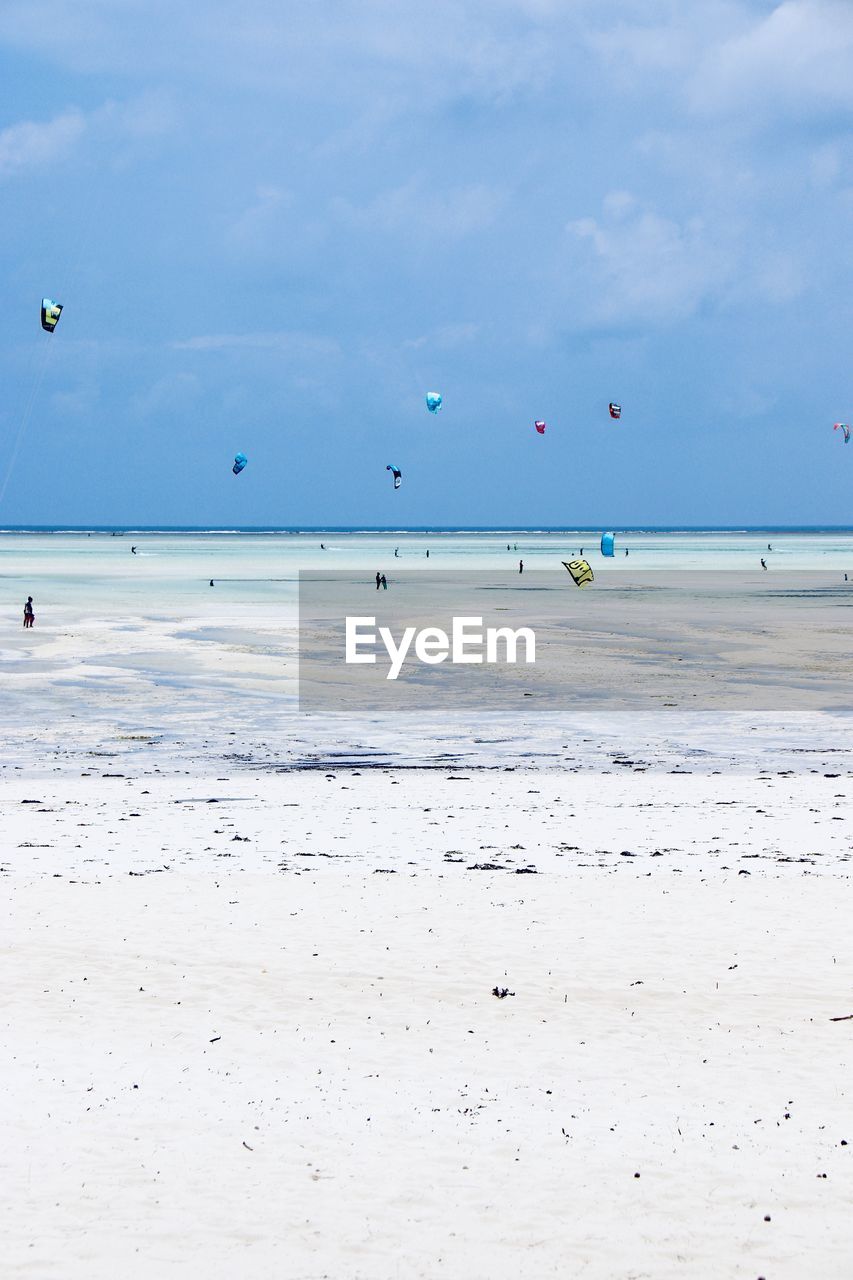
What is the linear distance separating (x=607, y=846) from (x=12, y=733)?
10.3 metres

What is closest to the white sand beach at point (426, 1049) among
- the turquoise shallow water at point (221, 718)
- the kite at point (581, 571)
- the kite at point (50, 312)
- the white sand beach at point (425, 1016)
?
the white sand beach at point (425, 1016)

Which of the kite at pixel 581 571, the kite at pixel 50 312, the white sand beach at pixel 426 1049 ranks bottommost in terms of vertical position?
the white sand beach at pixel 426 1049

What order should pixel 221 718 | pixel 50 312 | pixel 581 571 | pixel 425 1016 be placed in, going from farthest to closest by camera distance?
pixel 581 571
pixel 50 312
pixel 221 718
pixel 425 1016

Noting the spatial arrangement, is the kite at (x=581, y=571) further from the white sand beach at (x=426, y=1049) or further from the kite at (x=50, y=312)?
the white sand beach at (x=426, y=1049)

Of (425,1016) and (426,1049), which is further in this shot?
(425,1016)

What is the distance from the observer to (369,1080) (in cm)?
738

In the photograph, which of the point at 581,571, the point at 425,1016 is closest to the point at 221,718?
the point at 425,1016

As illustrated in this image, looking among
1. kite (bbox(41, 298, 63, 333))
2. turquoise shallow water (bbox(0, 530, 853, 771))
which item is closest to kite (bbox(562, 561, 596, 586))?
turquoise shallow water (bbox(0, 530, 853, 771))

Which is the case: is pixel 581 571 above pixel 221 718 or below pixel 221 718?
above

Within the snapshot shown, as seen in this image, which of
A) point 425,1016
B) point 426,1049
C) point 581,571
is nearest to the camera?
point 426,1049

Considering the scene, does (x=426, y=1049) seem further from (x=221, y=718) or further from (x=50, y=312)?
(x=50, y=312)

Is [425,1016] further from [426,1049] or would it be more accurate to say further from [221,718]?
[221,718]

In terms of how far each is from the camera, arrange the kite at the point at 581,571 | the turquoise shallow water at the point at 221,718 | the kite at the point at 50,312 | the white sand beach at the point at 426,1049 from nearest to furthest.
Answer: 1. the white sand beach at the point at 426,1049
2. the turquoise shallow water at the point at 221,718
3. the kite at the point at 50,312
4. the kite at the point at 581,571

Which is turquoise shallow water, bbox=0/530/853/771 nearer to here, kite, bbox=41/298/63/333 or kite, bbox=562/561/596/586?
kite, bbox=41/298/63/333
